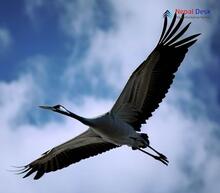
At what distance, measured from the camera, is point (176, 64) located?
16656 mm

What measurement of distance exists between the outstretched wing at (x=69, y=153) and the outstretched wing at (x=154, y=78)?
1.57 meters

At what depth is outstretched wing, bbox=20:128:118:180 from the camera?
61.6 ft

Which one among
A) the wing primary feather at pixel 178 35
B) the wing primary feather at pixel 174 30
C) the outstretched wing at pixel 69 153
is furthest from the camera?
the outstretched wing at pixel 69 153

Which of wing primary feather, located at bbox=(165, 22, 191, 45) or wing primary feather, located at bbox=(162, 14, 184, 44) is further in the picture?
wing primary feather, located at bbox=(165, 22, 191, 45)

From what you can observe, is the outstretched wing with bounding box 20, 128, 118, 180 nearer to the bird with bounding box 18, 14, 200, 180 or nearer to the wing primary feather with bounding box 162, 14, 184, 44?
the bird with bounding box 18, 14, 200, 180

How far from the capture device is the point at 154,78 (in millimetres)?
16891

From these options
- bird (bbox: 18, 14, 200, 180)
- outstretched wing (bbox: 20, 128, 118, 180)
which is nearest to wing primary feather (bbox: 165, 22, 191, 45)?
bird (bbox: 18, 14, 200, 180)

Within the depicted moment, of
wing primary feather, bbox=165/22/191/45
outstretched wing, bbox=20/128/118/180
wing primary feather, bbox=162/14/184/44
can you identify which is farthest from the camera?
outstretched wing, bbox=20/128/118/180

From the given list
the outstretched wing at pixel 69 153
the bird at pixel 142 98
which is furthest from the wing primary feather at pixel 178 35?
the outstretched wing at pixel 69 153

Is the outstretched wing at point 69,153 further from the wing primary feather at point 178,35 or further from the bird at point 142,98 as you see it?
the wing primary feather at point 178,35

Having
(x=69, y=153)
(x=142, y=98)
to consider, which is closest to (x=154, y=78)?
(x=142, y=98)

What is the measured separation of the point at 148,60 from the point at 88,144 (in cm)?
361

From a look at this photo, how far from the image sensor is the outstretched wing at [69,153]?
18.8m

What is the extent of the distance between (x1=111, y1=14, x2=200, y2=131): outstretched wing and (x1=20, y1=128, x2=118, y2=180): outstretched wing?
157 centimetres
